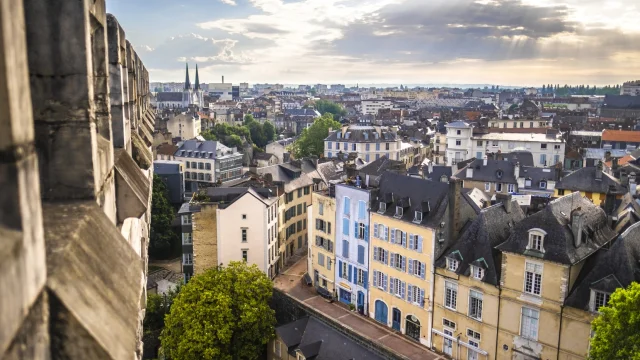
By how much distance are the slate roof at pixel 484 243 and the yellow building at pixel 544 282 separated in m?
1.51

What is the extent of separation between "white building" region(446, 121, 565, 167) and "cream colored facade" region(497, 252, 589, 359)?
48413 millimetres

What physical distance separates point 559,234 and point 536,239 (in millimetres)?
1228

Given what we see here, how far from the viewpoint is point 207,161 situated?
263ft

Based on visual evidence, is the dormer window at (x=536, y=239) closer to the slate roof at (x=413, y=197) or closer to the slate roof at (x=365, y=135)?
the slate roof at (x=413, y=197)

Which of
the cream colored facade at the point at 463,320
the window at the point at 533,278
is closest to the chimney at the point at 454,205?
the cream colored facade at the point at 463,320

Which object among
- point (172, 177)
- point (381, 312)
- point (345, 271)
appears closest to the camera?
point (381, 312)

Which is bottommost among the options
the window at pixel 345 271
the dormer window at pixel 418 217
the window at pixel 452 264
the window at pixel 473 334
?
the window at pixel 473 334

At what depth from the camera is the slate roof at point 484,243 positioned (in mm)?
33062

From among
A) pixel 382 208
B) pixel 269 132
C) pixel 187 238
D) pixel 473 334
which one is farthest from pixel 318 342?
pixel 269 132

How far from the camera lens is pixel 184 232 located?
4859cm

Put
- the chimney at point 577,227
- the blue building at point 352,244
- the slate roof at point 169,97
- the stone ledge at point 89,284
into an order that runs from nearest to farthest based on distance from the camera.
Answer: the stone ledge at point 89,284
the chimney at point 577,227
the blue building at point 352,244
the slate roof at point 169,97

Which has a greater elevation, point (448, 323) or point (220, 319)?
point (220, 319)

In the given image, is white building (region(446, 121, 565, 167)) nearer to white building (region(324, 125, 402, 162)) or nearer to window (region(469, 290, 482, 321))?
white building (region(324, 125, 402, 162))

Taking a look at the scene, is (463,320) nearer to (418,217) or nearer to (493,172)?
(418,217)
